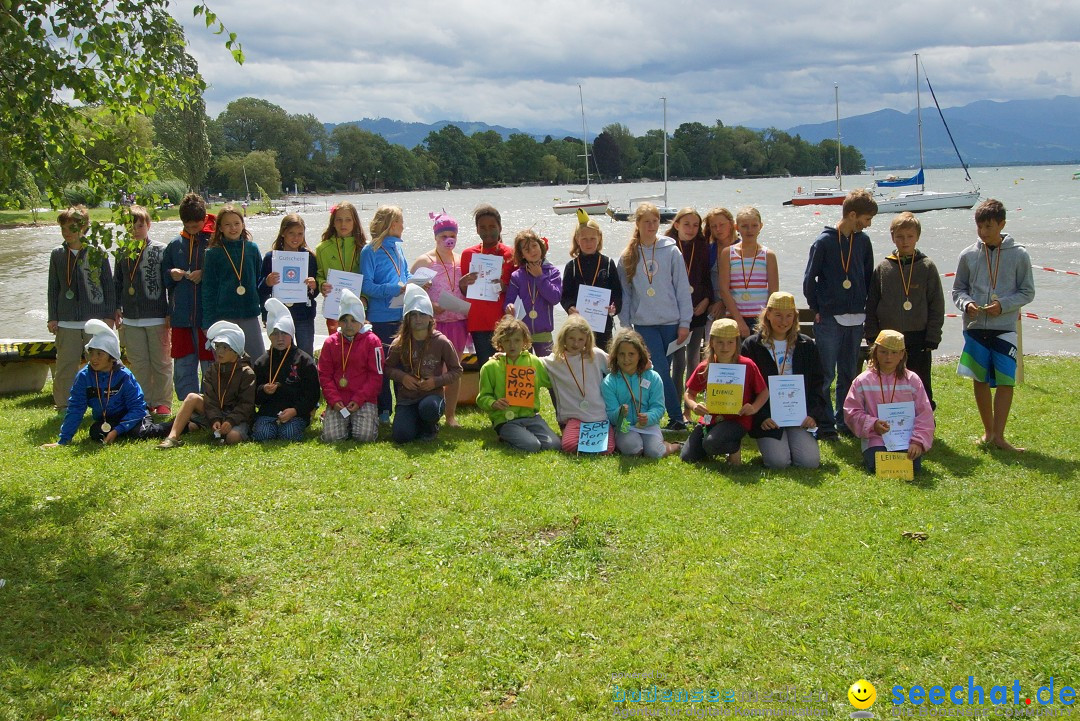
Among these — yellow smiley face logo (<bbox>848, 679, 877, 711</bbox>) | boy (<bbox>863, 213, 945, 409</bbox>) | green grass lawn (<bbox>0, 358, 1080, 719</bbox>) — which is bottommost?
yellow smiley face logo (<bbox>848, 679, 877, 711</bbox>)

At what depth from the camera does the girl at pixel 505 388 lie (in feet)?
26.1

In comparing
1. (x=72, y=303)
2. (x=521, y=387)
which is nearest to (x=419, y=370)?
(x=521, y=387)

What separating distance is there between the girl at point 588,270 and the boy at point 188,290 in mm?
3766

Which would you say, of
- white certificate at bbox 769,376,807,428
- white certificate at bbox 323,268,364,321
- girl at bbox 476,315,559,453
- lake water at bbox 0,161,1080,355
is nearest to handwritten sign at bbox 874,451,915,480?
white certificate at bbox 769,376,807,428

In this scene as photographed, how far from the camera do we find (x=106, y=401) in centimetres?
806

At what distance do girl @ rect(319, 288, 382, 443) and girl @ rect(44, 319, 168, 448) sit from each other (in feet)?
5.40

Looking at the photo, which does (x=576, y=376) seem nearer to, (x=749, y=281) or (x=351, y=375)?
(x=749, y=281)

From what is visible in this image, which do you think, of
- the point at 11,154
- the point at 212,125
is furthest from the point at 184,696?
the point at 212,125

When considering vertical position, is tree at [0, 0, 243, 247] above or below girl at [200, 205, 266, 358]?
above

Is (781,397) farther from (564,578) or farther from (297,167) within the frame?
(297,167)

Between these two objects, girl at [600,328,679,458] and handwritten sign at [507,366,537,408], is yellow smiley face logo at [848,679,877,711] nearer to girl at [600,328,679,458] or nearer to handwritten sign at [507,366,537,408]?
girl at [600,328,679,458]

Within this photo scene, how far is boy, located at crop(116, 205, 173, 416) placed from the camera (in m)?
8.94

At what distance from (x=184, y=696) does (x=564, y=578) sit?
211cm

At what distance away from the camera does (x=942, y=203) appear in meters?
64.2
